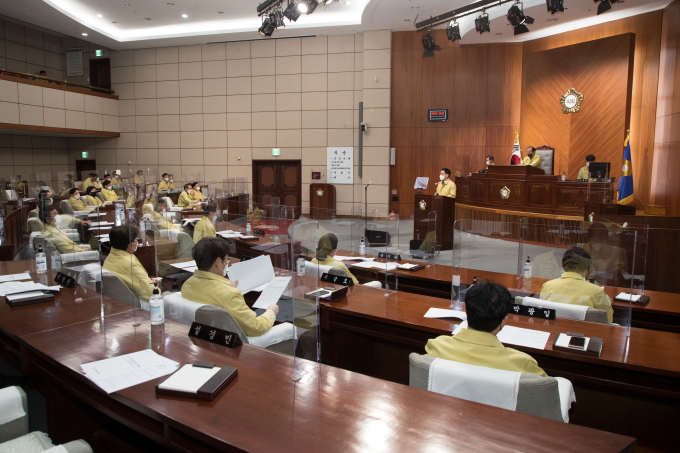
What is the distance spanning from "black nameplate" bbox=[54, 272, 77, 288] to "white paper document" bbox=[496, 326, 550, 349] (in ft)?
9.19

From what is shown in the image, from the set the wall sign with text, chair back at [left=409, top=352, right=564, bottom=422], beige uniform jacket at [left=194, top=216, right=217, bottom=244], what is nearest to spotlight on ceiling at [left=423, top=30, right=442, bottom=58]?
the wall sign with text

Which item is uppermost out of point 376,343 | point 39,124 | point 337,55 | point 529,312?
point 337,55

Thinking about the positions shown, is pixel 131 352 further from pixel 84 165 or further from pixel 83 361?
pixel 84 165

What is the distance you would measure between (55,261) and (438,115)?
32.2ft

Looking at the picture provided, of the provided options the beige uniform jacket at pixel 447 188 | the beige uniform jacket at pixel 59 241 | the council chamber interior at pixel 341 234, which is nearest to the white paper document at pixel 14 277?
the council chamber interior at pixel 341 234

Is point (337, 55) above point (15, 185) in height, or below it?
above

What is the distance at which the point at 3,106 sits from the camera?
1123 cm

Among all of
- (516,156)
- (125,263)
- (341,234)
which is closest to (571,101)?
(516,156)

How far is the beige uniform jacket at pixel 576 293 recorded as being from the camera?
9.55 ft

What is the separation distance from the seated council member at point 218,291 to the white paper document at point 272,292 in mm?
90

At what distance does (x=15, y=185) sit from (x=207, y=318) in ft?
37.8

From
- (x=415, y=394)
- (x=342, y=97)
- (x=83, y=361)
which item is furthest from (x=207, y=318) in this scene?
(x=342, y=97)

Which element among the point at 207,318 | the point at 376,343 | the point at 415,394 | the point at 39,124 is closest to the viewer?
the point at 415,394

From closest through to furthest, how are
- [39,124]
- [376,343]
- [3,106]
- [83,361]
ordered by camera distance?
1. [83,361]
2. [376,343]
3. [3,106]
4. [39,124]
